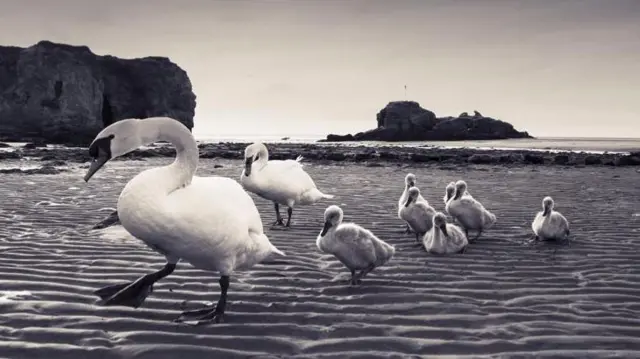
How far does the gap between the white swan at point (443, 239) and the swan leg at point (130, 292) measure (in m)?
3.89

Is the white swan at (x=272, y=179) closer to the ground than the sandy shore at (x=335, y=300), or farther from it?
farther from it

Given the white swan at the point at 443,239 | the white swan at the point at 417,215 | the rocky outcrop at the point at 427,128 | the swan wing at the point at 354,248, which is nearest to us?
the swan wing at the point at 354,248

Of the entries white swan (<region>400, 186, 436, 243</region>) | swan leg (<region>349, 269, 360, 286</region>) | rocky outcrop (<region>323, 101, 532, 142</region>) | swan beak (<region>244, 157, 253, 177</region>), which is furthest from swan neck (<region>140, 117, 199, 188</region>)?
rocky outcrop (<region>323, 101, 532, 142</region>)

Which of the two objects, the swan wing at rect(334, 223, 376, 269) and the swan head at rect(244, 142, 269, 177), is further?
the swan head at rect(244, 142, 269, 177)

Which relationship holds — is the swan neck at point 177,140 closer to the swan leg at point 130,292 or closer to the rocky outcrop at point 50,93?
the swan leg at point 130,292

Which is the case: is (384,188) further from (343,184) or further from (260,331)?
(260,331)

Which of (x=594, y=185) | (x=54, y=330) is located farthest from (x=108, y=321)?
(x=594, y=185)

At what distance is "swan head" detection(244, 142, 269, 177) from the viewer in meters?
11.0

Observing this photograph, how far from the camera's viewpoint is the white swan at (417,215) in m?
9.25

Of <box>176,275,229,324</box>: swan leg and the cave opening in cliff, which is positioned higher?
the cave opening in cliff

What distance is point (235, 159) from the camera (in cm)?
3562

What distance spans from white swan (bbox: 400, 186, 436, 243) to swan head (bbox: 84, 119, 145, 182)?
16.9 ft

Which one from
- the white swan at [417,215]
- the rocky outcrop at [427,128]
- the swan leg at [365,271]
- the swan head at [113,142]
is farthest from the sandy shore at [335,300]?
the rocky outcrop at [427,128]

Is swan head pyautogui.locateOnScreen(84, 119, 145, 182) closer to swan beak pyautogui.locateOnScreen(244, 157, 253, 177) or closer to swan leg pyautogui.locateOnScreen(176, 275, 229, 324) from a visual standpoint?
swan leg pyautogui.locateOnScreen(176, 275, 229, 324)
